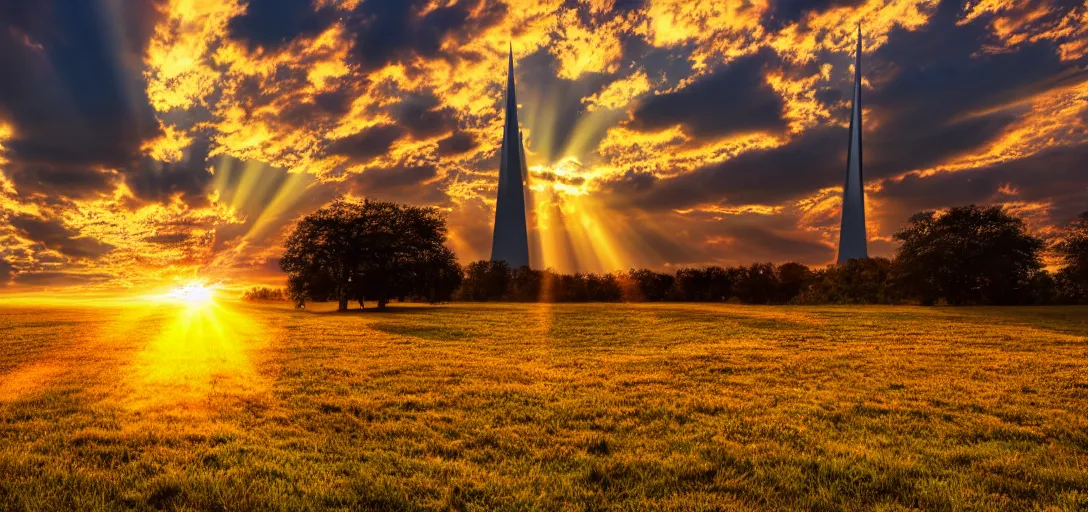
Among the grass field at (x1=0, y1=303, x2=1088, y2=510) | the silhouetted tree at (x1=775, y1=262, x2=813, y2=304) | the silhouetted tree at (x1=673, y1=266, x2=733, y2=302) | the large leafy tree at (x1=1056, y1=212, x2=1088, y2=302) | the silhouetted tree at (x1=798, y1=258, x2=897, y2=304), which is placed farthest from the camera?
the silhouetted tree at (x1=673, y1=266, x2=733, y2=302)

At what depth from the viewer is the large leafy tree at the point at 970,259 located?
60281 millimetres

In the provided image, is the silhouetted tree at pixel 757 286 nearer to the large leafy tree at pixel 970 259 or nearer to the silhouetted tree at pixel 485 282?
the large leafy tree at pixel 970 259

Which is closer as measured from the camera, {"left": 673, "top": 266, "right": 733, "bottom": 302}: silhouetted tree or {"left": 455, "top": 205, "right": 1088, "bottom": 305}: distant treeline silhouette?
{"left": 455, "top": 205, "right": 1088, "bottom": 305}: distant treeline silhouette

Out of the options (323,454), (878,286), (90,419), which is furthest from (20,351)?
(878,286)

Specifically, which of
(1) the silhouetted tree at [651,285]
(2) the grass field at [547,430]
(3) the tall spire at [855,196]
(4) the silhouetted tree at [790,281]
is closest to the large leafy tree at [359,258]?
(2) the grass field at [547,430]

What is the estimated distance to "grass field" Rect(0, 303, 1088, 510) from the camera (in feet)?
22.1

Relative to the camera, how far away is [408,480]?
707cm

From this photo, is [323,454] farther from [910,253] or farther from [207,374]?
[910,253]

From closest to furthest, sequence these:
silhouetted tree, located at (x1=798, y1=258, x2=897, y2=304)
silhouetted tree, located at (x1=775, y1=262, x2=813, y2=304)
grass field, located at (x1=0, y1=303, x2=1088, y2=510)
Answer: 1. grass field, located at (x1=0, y1=303, x2=1088, y2=510)
2. silhouetted tree, located at (x1=798, y1=258, x2=897, y2=304)
3. silhouetted tree, located at (x1=775, y1=262, x2=813, y2=304)

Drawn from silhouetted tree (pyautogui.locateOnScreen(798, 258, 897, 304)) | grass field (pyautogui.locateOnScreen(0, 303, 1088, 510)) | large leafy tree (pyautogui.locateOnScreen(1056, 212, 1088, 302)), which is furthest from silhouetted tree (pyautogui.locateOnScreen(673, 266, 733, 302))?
grass field (pyautogui.locateOnScreen(0, 303, 1088, 510))

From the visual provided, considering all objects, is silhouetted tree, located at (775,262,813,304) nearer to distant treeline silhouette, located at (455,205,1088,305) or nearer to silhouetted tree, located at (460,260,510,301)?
distant treeline silhouette, located at (455,205,1088,305)

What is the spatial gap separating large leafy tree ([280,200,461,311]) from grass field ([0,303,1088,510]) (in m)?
40.2

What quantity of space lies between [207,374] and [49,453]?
8.28m

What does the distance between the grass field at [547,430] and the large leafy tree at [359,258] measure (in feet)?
132
